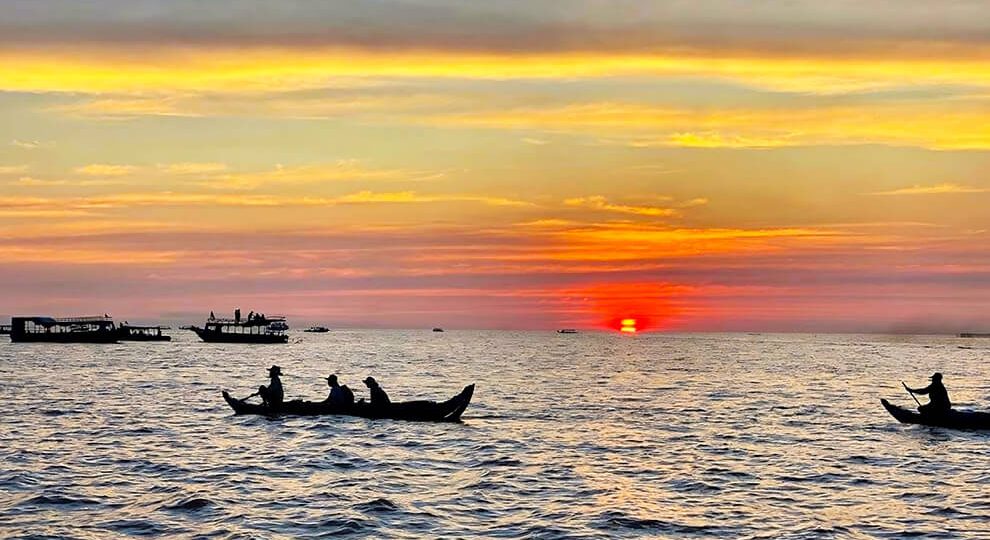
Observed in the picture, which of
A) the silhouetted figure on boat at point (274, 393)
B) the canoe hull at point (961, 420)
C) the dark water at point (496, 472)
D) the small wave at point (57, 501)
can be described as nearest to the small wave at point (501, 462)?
the dark water at point (496, 472)

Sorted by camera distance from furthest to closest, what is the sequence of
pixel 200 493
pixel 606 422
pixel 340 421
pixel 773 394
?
pixel 773 394, pixel 606 422, pixel 340 421, pixel 200 493

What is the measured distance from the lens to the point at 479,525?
993 inches

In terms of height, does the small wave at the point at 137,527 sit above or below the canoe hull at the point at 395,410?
below

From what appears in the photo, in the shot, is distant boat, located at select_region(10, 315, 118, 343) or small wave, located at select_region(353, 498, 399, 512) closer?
small wave, located at select_region(353, 498, 399, 512)

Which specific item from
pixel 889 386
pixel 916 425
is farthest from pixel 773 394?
pixel 916 425

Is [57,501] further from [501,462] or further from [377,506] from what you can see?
[501,462]

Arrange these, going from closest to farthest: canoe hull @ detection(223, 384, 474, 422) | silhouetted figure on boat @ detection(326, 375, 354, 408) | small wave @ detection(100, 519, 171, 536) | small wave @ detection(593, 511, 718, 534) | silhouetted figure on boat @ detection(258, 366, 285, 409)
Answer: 1. small wave @ detection(100, 519, 171, 536)
2. small wave @ detection(593, 511, 718, 534)
3. silhouetted figure on boat @ detection(326, 375, 354, 408)
4. canoe hull @ detection(223, 384, 474, 422)
5. silhouetted figure on boat @ detection(258, 366, 285, 409)

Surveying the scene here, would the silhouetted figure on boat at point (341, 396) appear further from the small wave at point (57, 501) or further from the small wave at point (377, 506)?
the small wave at point (377, 506)

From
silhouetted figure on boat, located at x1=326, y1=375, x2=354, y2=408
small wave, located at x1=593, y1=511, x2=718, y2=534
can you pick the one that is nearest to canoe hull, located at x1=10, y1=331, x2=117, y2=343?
silhouetted figure on boat, located at x1=326, y1=375, x2=354, y2=408

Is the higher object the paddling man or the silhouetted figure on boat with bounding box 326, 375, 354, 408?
the silhouetted figure on boat with bounding box 326, 375, 354, 408

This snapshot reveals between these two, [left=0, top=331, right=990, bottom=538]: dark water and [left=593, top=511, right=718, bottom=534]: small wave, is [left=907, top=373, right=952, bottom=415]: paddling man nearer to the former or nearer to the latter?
[left=0, top=331, right=990, bottom=538]: dark water

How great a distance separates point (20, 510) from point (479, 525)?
37.3 feet

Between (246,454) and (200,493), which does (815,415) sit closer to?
(246,454)

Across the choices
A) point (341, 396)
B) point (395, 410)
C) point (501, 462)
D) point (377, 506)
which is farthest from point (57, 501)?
point (395, 410)
